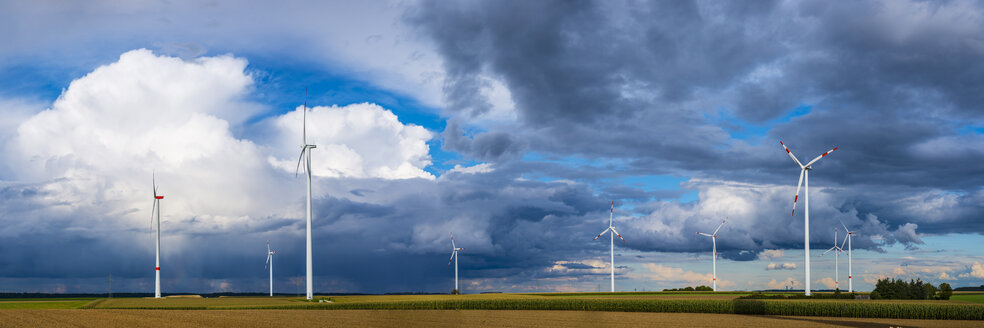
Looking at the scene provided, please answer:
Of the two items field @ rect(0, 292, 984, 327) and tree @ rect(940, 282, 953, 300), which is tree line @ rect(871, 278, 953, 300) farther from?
field @ rect(0, 292, 984, 327)

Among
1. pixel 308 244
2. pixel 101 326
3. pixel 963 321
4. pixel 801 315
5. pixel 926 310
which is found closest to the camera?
pixel 101 326

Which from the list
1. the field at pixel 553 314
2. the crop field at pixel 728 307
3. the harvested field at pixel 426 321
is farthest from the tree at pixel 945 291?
the harvested field at pixel 426 321

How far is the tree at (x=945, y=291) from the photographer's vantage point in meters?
129

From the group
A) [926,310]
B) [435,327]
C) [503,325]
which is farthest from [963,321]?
[435,327]

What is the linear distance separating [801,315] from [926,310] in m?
11.2

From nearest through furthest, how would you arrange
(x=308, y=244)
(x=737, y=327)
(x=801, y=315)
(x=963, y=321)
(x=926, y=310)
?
1. (x=737, y=327)
2. (x=963, y=321)
3. (x=926, y=310)
4. (x=801, y=315)
5. (x=308, y=244)

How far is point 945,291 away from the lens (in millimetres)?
133125

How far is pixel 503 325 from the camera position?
58.6 meters

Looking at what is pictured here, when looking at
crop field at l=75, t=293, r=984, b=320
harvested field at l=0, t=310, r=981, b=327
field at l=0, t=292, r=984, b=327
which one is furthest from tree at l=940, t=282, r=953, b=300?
harvested field at l=0, t=310, r=981, b=327

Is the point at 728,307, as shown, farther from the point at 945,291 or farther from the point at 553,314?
the point at 945,291

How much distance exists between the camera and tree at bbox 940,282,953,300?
12938cm

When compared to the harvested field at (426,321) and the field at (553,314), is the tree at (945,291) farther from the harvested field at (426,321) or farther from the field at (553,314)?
the harvested field at (426,321)

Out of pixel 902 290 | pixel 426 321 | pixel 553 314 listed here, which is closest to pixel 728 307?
pixel 553 314

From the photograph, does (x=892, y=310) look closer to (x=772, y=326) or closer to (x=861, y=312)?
(x=861, y=312)
